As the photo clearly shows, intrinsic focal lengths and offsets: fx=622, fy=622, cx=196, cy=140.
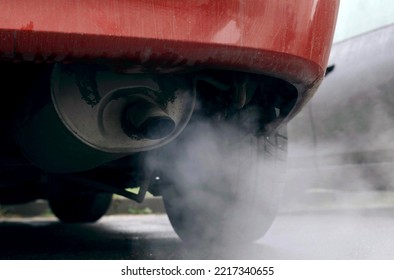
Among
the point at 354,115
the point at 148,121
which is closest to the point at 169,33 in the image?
the point at 148,121

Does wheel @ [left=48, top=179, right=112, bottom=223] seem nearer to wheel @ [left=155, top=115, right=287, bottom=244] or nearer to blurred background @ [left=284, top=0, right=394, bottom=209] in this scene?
blurred background @ [left=284, top=0, right=394, bottom=209]

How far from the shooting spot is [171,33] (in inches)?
47.5

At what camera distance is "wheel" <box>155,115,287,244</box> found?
170cm

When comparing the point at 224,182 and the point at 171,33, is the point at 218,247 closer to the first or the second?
the point at 224,182

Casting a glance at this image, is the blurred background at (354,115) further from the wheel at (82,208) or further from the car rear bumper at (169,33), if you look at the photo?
the car rear bumper at (169,33)

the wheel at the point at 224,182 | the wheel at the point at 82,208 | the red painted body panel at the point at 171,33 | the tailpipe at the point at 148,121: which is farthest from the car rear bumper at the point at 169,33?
the wheel at the point at 82,208

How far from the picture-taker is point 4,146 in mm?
1730

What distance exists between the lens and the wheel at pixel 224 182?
170cm

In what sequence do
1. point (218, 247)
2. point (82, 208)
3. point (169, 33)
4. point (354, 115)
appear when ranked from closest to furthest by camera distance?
point (169, 33), point (218, 247), point (354, 115), point (82, 208)

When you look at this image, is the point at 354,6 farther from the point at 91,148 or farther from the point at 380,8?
the point at 91,148

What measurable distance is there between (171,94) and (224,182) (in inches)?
15.4

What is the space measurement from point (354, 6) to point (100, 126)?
2.03 m

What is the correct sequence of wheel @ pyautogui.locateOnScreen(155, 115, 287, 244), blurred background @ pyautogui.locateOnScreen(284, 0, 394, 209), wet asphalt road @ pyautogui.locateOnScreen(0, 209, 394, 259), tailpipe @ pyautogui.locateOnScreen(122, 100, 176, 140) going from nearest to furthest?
1. tailpipe @ pyautogui.locateOnScreen(122, 100, 176, 140)
2. wheel @ pyautogui.locateOnScreen(155, 115, 287, 244)
3. wet asphalt road @ pyautogui.locateOnScreen(0, 209, 394, 259)
4. blurred background @ pyautogui.locateOnScreen(284, 0, 394, 209)

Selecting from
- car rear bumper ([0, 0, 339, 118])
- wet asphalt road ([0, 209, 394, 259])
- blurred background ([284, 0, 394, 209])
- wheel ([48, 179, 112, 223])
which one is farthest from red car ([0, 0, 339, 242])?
wheel ([48, 179, 112, 223])
